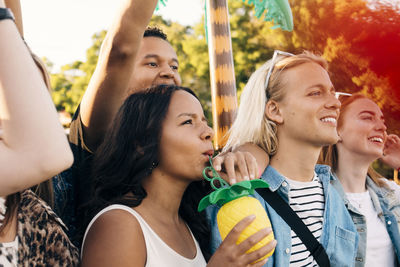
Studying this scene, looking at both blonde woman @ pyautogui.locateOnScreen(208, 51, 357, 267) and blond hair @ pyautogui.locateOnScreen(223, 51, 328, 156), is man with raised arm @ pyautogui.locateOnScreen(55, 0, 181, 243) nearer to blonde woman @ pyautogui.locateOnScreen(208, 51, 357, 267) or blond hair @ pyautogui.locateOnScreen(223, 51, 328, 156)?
blonde woman @ pyautogui.locateOnScreen(208, 51, 357, 267)

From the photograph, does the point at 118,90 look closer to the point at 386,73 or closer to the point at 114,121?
the point at 114,121

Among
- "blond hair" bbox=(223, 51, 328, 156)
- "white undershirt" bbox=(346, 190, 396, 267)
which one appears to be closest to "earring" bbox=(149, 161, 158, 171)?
"blond hair" bbox=(223, 51, 328, 156)

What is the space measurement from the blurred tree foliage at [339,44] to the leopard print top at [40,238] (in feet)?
6.83

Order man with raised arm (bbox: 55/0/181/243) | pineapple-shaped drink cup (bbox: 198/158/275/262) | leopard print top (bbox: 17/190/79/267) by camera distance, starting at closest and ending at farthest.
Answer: leopard print top (bbox: 17/190/79/267) → pineapple-shaped drink cup (bbox: 198/158/275/262) → man with raised arm (bbox: 55/0/181/243)

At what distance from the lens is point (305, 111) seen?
2420mm

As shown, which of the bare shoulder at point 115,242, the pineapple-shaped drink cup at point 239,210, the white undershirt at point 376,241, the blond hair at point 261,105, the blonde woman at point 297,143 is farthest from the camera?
the white undershirt at point 376,241

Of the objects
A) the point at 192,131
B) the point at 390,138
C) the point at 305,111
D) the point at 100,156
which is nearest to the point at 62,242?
the point at 100,156

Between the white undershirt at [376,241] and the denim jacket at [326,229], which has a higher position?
the denim jacket at [326,229]

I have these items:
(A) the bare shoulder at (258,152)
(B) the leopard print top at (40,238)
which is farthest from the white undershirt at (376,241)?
(B) the leopard print top at (40,238)

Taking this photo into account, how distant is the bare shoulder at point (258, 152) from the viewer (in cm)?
233

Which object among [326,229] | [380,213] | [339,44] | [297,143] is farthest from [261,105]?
[339,44]

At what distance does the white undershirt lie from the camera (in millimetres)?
2646

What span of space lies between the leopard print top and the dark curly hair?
36 cm

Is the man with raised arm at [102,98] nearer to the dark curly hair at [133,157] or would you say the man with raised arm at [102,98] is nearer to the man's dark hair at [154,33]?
the dark curly hair at [133,157]
